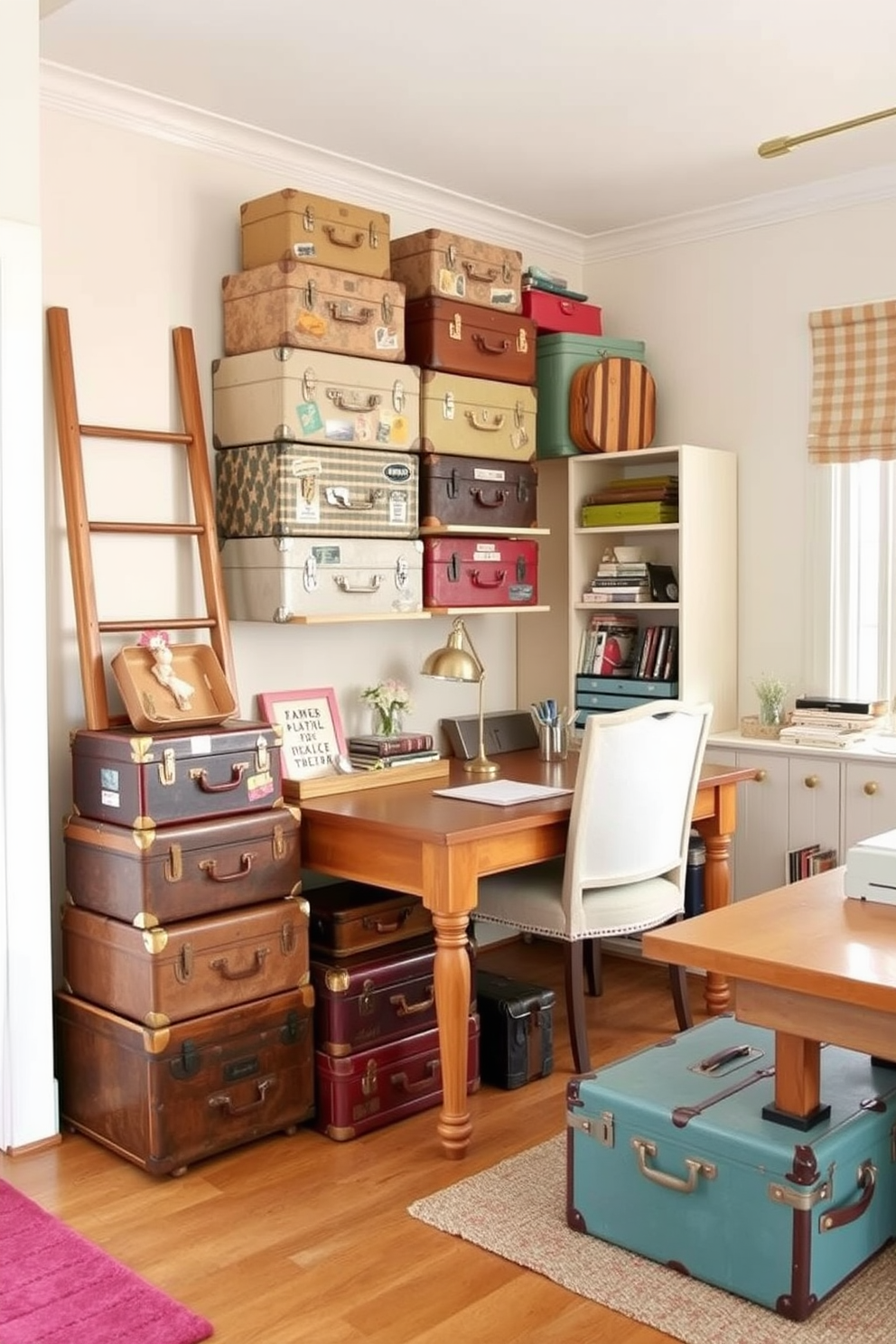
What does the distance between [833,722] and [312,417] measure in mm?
1881

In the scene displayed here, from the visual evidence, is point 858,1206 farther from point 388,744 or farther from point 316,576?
point 316,576

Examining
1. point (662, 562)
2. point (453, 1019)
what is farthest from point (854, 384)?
point (453, 1019)

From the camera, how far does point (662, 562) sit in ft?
15.1

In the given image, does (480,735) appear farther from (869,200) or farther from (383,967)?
(869,200)

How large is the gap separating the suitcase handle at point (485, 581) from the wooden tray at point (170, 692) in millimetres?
980

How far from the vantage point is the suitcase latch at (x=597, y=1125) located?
2514mm

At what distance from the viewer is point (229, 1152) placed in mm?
3041

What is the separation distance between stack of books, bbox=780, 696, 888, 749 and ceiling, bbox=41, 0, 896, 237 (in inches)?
65.7

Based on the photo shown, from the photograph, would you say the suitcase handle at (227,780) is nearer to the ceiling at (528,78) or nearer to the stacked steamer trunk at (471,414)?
the stacked steamer trunk at (471,414)

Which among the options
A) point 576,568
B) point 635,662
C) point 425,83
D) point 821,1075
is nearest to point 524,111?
point 425,83

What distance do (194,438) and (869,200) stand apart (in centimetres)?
227

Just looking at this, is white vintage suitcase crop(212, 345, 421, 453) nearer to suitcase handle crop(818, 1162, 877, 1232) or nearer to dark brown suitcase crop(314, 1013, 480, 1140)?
dark brown suitcase crop(314, 1013, 480, 1140)

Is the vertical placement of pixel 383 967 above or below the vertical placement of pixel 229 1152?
above

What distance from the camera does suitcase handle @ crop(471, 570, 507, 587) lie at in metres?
4.03
